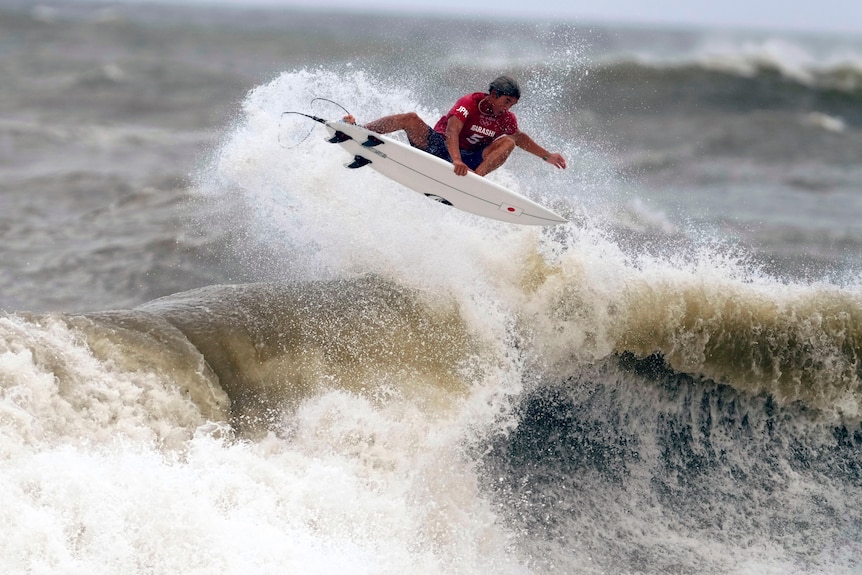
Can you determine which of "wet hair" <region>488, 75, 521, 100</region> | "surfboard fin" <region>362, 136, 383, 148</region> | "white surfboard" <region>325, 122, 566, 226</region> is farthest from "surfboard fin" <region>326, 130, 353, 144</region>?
"wet hair" <region>488, 75, 521, 100</region>

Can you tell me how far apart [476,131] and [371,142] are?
1141mm

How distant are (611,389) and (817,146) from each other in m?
22.5

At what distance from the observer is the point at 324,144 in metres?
10.9

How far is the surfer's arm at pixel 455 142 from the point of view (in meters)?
8.34

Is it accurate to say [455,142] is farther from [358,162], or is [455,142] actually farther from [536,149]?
[358,162]

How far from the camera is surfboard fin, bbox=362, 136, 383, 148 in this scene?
29.0 feet

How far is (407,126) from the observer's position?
8844 mm

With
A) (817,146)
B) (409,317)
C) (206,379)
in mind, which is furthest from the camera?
(817,146)

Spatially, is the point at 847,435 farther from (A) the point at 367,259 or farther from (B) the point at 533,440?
(A) the point at 367,259

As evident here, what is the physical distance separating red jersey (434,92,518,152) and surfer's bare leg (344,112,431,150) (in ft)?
0.56

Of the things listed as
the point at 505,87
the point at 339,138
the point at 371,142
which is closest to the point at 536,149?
the point at 505,87

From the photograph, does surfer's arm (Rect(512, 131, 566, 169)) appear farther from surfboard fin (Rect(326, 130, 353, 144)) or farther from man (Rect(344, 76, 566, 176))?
surfboard fin (Rect(326, 130, 353, 144))

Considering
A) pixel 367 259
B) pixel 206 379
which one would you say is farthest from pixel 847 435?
pixel 206 379

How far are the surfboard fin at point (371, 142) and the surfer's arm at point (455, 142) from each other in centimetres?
84
